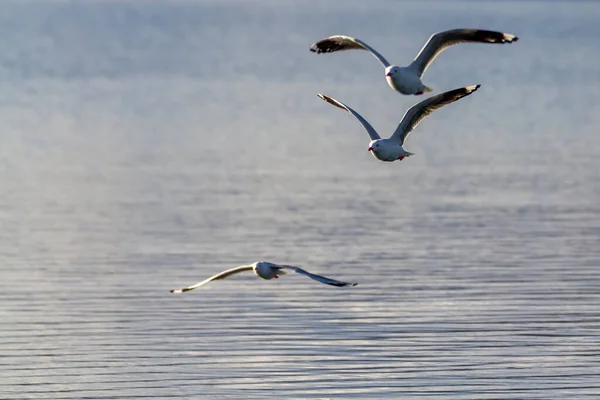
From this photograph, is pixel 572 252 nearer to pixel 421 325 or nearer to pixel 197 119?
pixel 421 325

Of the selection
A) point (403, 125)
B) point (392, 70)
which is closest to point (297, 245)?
point (403, 125)

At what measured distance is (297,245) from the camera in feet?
87.7

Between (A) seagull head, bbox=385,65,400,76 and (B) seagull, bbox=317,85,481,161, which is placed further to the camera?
(A) seagull head, bbox=385,65,400,76

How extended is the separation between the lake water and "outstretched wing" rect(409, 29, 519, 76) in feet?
12.1

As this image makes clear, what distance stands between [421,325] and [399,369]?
239 cm

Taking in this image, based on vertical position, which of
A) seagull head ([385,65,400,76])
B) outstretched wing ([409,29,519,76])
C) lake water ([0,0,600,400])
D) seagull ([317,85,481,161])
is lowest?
lake water ([0,0,600,400])

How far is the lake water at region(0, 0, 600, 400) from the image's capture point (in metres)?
19.3

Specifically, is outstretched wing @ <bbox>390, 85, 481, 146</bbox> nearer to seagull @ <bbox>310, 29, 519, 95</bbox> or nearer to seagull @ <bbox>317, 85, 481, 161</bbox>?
seagull @ <bbox>317, 85, 481, 161</bbox>

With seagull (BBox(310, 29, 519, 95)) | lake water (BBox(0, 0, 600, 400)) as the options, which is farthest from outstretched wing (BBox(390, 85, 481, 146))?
lake water (BBox(0, 0, 600, 400))

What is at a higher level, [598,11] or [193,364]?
[598,11]

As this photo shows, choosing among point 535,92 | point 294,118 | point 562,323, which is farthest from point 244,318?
point 535,92

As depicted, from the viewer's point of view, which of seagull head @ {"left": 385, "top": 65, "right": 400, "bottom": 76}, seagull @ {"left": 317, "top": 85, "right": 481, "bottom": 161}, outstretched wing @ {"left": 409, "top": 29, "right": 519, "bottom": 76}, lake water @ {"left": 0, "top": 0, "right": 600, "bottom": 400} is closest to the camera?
outstretched wing @ {"left": 409, "top": 29, "right": 519, "bottom": 76}

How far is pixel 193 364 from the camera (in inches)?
773

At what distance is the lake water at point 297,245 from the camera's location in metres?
19.3
